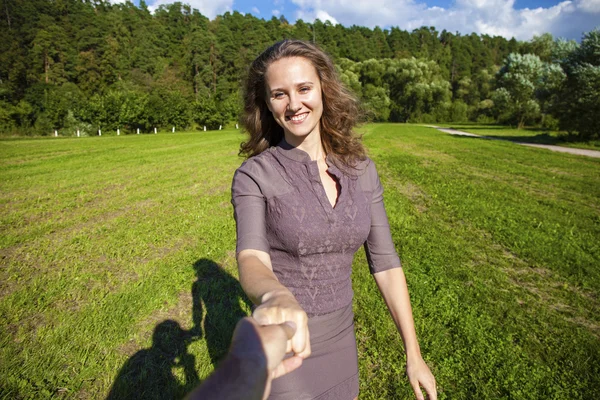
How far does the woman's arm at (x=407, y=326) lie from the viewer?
1.82 metres

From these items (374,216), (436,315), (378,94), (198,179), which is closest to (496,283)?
(436,315)

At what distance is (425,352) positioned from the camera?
12.4 feet

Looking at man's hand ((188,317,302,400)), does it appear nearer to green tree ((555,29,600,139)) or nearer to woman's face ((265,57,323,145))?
woman's face ((265,57,323,145))

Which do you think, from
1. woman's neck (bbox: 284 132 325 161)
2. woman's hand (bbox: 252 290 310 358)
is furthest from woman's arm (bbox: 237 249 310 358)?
woman's neck (bbox: 284 132 325 161)

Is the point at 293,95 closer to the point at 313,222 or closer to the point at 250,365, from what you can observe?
the point at 313,222

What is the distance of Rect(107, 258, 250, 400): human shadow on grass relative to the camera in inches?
127

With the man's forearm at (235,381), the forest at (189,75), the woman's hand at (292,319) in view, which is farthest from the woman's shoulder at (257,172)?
the forest at (189,75)

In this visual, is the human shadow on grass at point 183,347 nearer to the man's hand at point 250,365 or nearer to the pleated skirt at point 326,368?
the pleated skirt at point 326,368

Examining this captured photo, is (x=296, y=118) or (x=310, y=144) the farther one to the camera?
(x=310, y=144)

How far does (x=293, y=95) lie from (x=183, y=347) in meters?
3.22

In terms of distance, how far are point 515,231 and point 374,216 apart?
654 centimetres

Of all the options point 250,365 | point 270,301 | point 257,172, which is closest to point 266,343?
point 250,365

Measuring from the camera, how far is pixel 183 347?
3805mm

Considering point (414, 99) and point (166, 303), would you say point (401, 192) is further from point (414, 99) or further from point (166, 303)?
point (414, 99)
